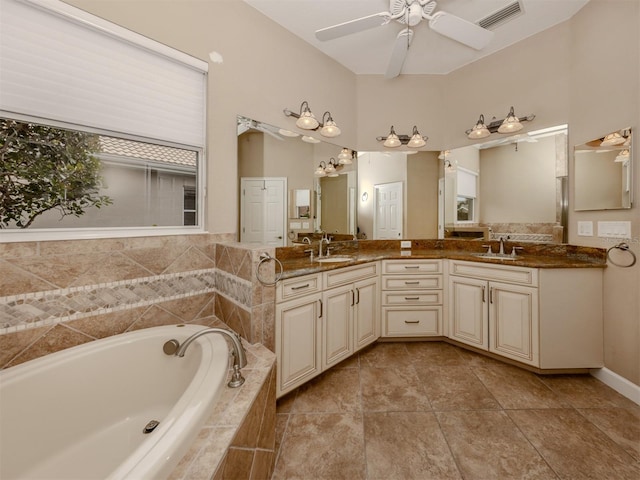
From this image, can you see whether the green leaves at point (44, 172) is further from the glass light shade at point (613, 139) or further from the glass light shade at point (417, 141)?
the glass light shade at point (613, 139)

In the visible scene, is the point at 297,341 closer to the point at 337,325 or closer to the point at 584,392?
the point at 337,325

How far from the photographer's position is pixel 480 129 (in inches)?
102

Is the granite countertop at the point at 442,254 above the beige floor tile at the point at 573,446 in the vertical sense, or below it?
above

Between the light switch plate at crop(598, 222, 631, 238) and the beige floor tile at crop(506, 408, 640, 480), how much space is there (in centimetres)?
124

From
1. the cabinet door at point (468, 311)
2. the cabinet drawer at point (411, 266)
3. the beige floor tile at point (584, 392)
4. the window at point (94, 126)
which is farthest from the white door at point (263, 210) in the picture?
the beige floor tile at point (584, 392)

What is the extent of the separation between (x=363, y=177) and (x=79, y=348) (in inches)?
106

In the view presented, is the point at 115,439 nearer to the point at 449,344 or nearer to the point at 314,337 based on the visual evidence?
the point at 314,337

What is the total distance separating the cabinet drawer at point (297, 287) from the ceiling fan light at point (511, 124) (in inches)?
91.8

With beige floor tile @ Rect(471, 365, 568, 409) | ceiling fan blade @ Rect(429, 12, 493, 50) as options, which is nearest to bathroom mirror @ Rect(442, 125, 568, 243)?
ceiling fan blade @ Rect(429, 12, 493, 50)

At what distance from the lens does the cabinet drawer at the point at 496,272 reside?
6.37 ft

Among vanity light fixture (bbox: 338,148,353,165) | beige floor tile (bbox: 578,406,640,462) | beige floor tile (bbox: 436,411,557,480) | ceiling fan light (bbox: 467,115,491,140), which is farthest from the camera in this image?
vanity light fixture (bbox: 338,148,353,165)

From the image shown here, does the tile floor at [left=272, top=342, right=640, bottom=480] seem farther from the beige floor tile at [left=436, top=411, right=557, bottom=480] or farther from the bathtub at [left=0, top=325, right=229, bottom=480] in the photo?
the bathtub at [left=0, top=325, right=229, bottom=480]

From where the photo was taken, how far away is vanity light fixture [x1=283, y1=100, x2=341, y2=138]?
7.30ft

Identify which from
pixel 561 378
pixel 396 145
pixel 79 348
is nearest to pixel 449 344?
pixel 561 378
